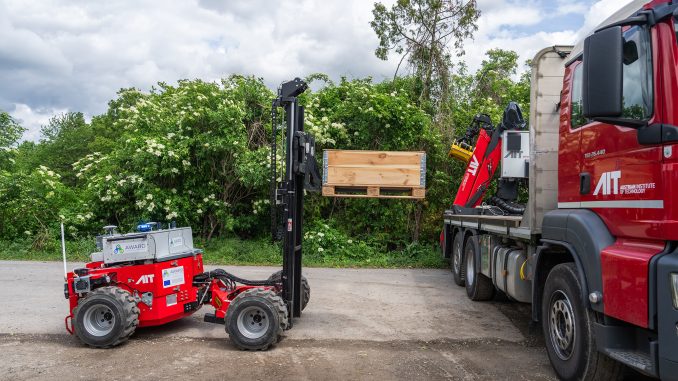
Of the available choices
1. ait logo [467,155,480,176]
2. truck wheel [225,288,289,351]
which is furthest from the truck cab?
ait logo [467,155,480,176]

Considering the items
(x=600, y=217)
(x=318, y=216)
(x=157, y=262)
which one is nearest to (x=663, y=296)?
(x=600, y=217)

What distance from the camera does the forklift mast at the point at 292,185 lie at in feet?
22.2

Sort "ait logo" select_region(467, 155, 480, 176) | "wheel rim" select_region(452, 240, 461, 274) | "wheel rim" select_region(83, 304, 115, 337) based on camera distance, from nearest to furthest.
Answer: "wheel rim" select_region(83, 304, 115, 337) → "wheel rim" select_region(452, 240, 461, 274) → "ait logo" select_region(467, 155, 480, 176)

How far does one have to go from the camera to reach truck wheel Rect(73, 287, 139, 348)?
629 cm

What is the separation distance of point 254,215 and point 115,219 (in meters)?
4.23

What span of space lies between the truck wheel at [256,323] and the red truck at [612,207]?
271cm

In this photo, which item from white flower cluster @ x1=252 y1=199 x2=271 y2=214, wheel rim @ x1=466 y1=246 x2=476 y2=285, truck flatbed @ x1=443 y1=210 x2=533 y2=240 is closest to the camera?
truck flatbed @ x1=443 y1=210 x2=533 y2=240

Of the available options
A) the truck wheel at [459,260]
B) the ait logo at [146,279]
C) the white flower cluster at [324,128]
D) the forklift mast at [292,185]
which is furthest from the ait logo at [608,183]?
the white flower cluster at [324,128]

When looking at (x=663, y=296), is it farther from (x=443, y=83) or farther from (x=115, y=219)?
(x=443, y=83)

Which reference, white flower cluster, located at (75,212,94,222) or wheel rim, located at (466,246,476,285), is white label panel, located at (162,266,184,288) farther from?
white flower cluster, located at (75,212,94,222)

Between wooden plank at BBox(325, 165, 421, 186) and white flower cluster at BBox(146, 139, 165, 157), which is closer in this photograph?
wooden plank at BBox(325, 165, 421, 186)

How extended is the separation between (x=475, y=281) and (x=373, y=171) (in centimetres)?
449

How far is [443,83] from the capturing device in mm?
20766

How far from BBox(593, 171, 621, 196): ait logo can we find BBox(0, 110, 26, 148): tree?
2145 cm
